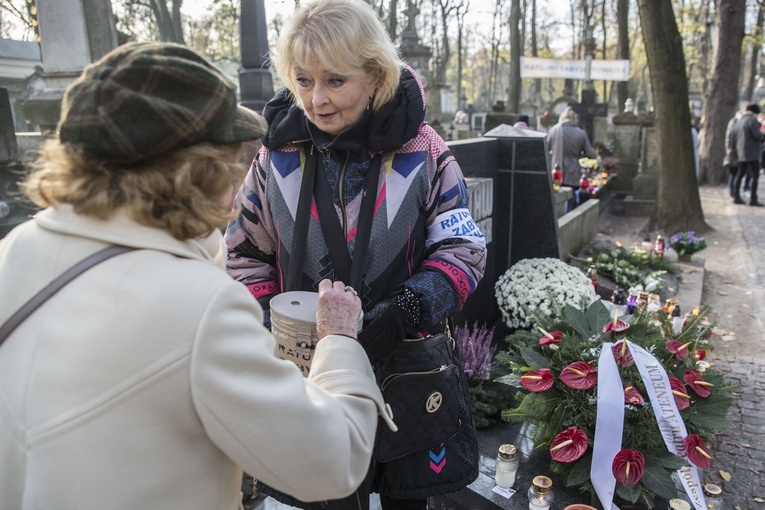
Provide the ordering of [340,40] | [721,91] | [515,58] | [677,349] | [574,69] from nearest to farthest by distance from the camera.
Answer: [340,40]
[677,349]
[721,91]
[574,69]
[515,58]

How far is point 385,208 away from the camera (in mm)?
1804

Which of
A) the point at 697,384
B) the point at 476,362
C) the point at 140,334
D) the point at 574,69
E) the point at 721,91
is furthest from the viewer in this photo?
the point at 574,69

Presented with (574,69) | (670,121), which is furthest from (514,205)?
(574,69)

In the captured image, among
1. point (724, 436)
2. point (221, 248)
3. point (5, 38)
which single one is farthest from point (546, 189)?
point (5, 38)

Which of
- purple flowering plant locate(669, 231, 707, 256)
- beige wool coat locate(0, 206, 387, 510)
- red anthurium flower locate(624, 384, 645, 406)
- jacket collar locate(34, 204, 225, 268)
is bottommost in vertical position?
purple flowering plant locate(669, 231, 707, 256)

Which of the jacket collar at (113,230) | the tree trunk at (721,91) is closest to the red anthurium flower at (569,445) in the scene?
the jacket collar at (113,230)

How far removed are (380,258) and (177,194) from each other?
2.92ft

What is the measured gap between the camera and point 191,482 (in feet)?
3.28

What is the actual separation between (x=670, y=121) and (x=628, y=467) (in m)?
7.04

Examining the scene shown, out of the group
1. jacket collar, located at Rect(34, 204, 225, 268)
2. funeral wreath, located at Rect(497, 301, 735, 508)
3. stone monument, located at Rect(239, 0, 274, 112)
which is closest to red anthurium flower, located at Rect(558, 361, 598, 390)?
funeral wreath, located at Rect(497, 301, 735, 508)

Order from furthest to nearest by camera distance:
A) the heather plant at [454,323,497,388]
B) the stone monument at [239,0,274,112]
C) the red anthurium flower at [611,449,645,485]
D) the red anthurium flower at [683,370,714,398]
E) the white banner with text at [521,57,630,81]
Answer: the white banner with text at [521,57,630,81] → the stone monument at [239,0,274,112] → the heather plant at [454,323,497,388] → the red anthurium flower at [683,370,714,398] → the red anthurium flower at [611,449,645,485]

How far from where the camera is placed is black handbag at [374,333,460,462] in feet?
5.81

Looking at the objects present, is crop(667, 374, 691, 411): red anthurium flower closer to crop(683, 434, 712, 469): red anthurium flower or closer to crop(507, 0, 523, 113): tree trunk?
crop(683, 434, 712, 469): red anthurium flower

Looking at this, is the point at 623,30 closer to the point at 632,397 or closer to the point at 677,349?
the point at 677,349
